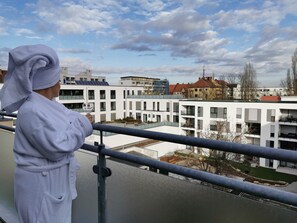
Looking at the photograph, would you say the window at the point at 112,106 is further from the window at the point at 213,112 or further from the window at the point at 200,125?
the window at the point at 213,112

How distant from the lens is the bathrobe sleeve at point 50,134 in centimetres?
99

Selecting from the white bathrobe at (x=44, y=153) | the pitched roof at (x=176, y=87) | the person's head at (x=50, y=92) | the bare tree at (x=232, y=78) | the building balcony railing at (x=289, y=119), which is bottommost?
the building balcony railing at (x=289, y=119)

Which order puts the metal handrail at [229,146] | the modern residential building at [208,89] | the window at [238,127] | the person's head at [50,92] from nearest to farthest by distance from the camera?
the metal handrail at [229,146] < the person's head at [50,92] < the window at [238,127] < the modern residential building at [208,89]

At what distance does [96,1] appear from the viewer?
6.14 meters

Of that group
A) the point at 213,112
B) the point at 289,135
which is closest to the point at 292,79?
the point at 289,135

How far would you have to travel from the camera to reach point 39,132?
0.98 metres

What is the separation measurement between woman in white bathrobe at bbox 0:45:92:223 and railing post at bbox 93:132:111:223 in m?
0.36

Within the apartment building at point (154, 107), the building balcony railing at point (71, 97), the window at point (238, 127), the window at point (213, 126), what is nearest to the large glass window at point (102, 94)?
the building balcony railing at point (71, 97)

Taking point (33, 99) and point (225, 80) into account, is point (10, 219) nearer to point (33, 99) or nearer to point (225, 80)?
point (33, 99)

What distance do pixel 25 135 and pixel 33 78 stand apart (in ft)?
0.79

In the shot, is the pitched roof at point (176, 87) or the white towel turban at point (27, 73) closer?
the white towel turban at point (27, 73)

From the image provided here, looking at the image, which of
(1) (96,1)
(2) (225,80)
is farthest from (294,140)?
(2) (225,80)

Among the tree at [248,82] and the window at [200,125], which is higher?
the tree at [248,82]

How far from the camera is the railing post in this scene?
149 centimetres
